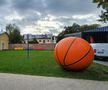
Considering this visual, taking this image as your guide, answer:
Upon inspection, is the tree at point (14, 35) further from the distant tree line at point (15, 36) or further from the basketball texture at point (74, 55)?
the basketball texture at point (74, 55)

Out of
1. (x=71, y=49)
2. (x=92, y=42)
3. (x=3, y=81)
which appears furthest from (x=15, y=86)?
(x=92, y=42)

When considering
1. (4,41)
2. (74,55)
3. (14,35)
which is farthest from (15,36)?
(74,55)

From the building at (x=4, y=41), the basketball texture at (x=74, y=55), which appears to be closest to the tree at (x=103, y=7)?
the basketball texture at (x=74, y=55)

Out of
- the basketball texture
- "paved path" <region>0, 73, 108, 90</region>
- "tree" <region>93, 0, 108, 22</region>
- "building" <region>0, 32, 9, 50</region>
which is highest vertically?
"tree" <region>93, 0, 108, 22</region>

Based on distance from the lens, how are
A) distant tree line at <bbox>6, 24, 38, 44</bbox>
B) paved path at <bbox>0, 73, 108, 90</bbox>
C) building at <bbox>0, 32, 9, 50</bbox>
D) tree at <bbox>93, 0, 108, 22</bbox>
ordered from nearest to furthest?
paved path at <bbox>0, 73, 108, 90</bbox> < tree at <bbox>93, 0, 108, 22</bbox> < building at <bbox>0, 32, 9, 50</bbox> < distant tree line at <bbox>6, 24, 38, 44</bbox>

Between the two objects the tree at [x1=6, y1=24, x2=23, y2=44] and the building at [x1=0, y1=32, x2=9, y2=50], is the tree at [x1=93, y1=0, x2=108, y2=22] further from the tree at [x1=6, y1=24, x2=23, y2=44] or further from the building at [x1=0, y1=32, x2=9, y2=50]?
the tree at [x1=6, y1=24, x2=23, y2=44]

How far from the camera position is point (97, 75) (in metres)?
14.0

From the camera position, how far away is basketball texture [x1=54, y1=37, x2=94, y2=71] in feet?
47.4

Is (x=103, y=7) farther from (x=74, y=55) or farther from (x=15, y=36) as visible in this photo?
(x=15, y=36)

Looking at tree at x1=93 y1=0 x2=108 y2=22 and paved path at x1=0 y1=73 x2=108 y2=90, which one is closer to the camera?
paved path at x1=0 y1=73 x2=108 y2=90

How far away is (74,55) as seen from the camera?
14461mm

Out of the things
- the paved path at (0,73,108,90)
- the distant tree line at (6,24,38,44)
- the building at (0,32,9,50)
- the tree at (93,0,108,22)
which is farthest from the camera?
the distant tree line at (6,24,38,44)

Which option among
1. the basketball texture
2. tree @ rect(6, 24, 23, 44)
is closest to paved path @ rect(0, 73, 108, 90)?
the basketball texture

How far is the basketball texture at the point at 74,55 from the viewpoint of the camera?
47.4ft
